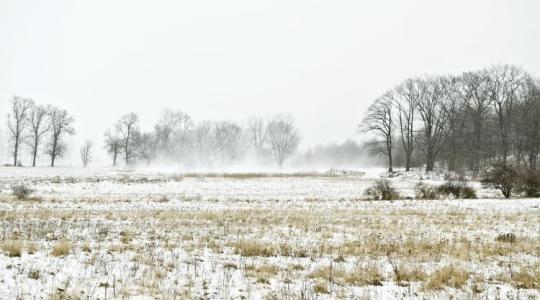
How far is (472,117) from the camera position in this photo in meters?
56.7

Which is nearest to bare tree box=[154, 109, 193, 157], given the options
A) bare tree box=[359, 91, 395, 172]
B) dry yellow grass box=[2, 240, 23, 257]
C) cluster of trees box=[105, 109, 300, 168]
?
cluster of trees box=[105, 109, 300, 168]

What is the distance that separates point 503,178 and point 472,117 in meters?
33.1

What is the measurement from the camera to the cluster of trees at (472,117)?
159ft

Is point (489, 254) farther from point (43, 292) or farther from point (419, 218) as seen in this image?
point (43, 292)

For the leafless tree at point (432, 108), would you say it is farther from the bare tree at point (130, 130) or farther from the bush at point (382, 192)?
the bare tree at point (130, 130)

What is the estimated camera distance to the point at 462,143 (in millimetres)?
56781

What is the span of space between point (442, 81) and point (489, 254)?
57.7 m

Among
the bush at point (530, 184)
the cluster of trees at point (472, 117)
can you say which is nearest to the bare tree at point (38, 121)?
the cluster of trees at point (472, 117)

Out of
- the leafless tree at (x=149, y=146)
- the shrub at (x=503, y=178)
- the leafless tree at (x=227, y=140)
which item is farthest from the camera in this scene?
the leafless tree at (x=227, y=140)

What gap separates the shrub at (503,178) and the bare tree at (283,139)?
2821 inches

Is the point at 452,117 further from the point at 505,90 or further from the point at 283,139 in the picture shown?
the point at 283,139

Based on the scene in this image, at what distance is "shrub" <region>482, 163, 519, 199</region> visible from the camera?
88.4ft

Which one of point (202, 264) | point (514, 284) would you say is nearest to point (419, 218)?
point (514, 284)

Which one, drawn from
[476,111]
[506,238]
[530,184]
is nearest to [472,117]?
[476,111]
